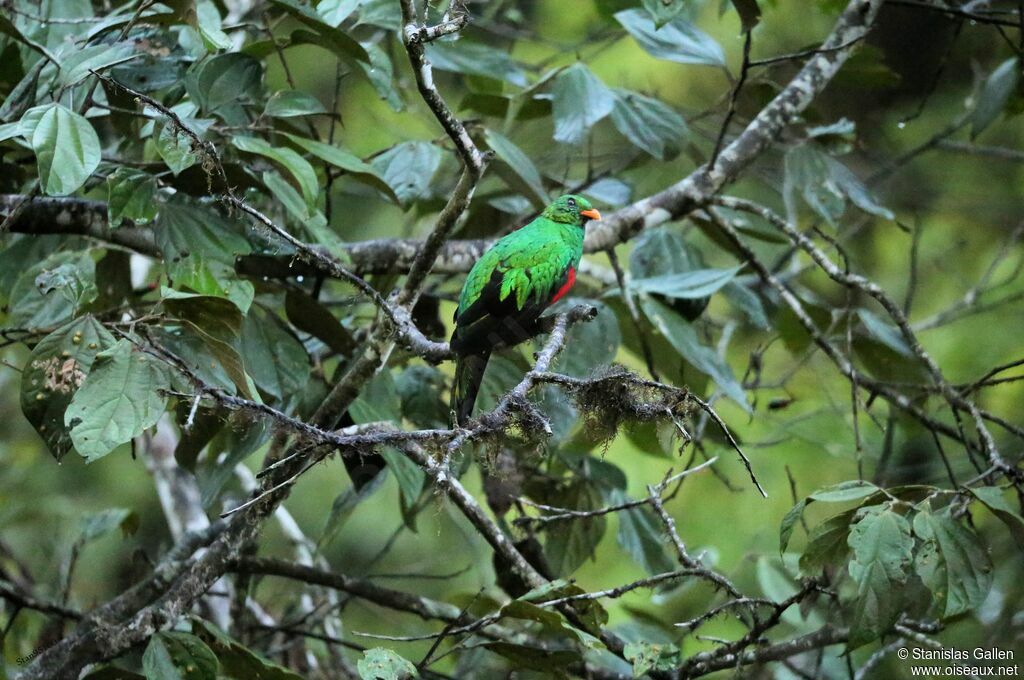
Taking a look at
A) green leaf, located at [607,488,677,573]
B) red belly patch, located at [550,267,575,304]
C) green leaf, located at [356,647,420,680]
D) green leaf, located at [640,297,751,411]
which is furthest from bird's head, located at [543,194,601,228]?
green leaf, located at [356,647,420,680]

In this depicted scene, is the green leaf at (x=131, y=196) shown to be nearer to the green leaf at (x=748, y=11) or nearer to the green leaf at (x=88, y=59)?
the green leaf at (x=88, y=59)

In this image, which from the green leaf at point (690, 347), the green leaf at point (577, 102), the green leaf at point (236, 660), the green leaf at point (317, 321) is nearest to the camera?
the green leaf at point (236, 660)

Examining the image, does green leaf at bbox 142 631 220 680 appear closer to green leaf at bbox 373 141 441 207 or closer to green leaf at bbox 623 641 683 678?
green leaf at bbox 623 641 683 678

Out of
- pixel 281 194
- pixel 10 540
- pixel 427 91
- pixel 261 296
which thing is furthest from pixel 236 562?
pixel 10 540

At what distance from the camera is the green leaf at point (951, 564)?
2822mm

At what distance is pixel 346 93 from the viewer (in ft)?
25.9

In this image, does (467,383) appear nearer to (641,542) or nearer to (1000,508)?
(641,542)

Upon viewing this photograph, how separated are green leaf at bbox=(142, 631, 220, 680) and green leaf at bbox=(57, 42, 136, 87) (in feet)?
5.41

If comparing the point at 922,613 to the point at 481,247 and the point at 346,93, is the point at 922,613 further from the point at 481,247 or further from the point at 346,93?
the point at 346,93

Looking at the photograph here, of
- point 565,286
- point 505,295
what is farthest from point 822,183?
point 505,295

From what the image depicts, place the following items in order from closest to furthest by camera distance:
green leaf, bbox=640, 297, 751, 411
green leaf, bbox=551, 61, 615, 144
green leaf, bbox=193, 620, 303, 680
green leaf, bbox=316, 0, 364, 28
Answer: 1. green leaf, bbox=193, 620, 303, 680
2. green leaf, bbox=316, 0, 364, 28
3. green leaf, bbox=640, 297, 751, 411
4. green leaf, bbox=551, 61, 615, 144

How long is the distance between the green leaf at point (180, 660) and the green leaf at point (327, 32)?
75.1 inches

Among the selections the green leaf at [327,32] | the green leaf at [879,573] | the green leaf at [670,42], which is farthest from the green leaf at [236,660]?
the green leaf at [670,42]

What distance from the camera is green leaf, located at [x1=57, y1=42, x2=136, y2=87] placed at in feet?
9.58
